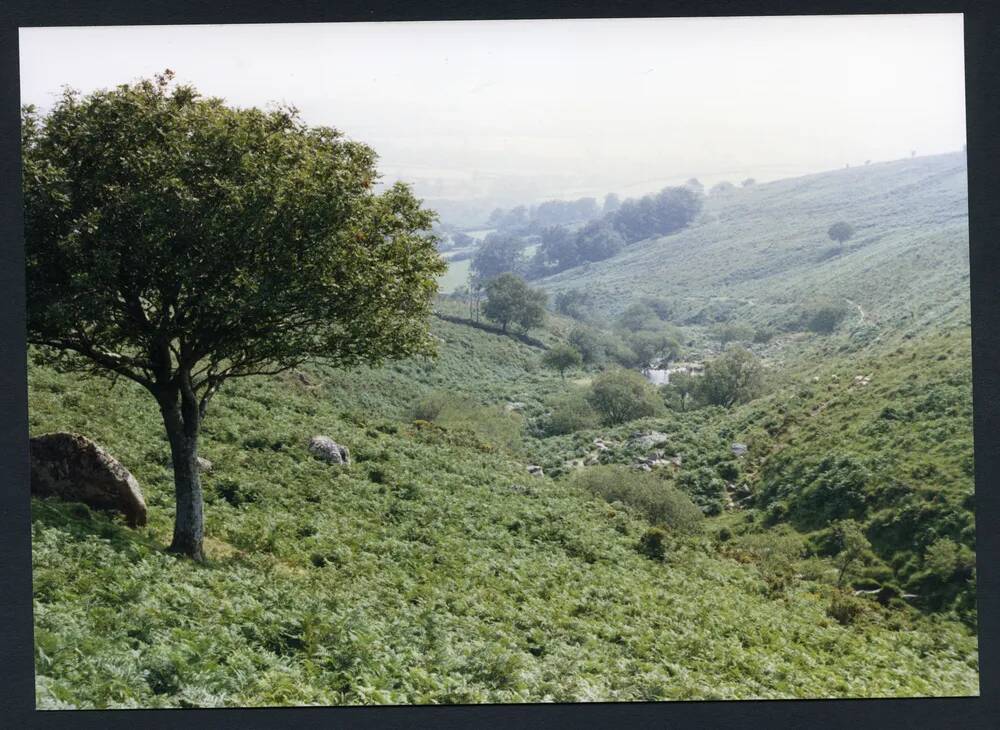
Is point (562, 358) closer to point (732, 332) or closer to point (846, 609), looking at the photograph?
point (732, 332)

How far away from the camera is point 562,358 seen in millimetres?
16609

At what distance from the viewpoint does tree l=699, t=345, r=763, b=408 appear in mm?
16062

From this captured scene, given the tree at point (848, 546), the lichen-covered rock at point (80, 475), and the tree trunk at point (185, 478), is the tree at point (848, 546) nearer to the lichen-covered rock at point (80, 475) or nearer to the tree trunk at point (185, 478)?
the tree trunk at point (185, 478)

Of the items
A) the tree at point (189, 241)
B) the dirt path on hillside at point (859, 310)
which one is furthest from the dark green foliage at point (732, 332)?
the tree at point (189, 241)

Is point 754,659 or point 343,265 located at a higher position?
point 343,265

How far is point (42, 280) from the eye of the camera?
8.51 m

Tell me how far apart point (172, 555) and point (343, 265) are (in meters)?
4.02

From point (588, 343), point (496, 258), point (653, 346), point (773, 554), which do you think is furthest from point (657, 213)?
point (773, 554)

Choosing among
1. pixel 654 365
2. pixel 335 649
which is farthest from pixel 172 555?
pixel 654 365

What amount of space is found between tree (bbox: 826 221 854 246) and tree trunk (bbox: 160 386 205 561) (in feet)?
46.7

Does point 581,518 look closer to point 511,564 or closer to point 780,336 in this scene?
point 511,564

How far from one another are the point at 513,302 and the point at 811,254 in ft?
23.8

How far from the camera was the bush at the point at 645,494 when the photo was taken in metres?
13.4

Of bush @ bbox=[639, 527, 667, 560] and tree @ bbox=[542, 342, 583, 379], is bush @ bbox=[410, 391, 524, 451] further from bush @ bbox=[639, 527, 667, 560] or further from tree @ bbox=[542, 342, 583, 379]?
bush @ bbox=[639, 527, 667, 560]
